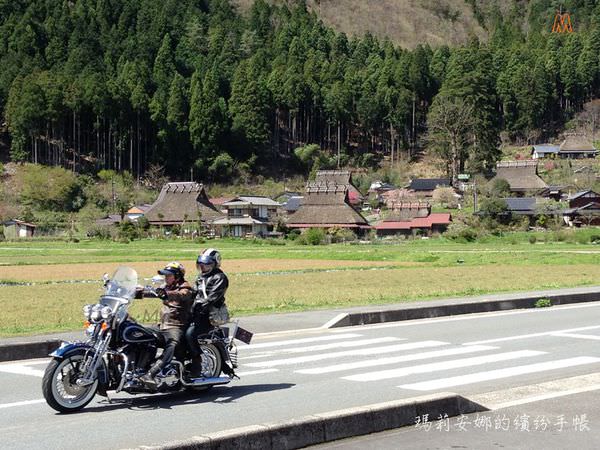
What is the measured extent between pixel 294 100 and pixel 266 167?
325 inches

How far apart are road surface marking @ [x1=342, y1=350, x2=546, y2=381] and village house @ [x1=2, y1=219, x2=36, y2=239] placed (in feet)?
186

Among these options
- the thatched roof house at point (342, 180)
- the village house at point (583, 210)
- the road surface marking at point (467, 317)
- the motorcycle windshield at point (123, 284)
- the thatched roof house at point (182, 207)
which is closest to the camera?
the motorcycle windshield at point (123, 284)

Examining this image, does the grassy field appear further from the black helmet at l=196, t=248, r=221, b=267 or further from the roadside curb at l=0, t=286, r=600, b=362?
the black helmet at l=196, t=248, r=221, b=267

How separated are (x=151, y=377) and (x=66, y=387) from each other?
2.46 feet

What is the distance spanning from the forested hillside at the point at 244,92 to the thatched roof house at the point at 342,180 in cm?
893

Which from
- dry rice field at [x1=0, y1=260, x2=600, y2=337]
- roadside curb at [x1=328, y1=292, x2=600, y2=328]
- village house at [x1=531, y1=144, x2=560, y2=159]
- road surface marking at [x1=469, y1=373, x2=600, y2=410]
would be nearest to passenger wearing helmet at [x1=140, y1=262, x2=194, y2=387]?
road surface marking at [x1=469, y1=373, x2=600, y2=410]

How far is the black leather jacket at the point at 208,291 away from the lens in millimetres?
7719

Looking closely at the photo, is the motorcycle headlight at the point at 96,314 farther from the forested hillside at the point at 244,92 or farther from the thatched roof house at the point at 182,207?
the forested hillside at the point at 244,92

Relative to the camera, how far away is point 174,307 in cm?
757

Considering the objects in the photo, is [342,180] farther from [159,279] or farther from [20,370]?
[159,279]

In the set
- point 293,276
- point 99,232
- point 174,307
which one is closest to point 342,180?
point 99,232

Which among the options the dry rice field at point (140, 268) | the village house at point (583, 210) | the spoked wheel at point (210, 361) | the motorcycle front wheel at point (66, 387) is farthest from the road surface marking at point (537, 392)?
the village house at point (583, 210)

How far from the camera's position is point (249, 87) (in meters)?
80.2

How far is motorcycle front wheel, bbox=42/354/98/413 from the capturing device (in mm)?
6754
